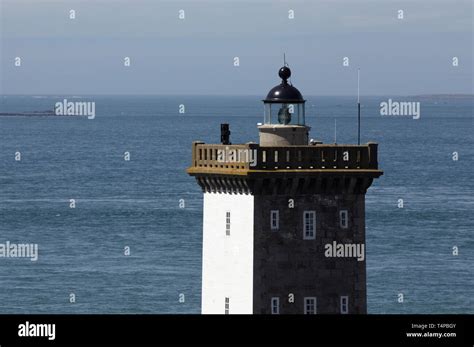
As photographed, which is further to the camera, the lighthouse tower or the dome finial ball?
the dome finial ball

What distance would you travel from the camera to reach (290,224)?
51.8 metres

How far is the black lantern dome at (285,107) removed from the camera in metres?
53.2

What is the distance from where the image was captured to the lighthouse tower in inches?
2031

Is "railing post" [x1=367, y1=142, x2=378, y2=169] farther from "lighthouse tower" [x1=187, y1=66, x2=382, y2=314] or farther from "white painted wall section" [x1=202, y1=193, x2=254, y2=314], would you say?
"white painted wall section" [x1=202, y1=193, x2=254, y2=314]

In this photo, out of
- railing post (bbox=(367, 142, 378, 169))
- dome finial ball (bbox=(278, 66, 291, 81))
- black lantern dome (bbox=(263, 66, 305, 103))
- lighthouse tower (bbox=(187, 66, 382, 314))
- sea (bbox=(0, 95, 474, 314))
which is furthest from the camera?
sea (bbox=(0, 95, 474, 314))

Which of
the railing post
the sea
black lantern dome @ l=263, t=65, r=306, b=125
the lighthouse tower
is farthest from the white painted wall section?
the sea

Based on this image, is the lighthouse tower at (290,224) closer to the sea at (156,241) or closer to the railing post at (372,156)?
the railing post at (372,156)

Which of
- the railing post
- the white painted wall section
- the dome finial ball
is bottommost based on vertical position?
the white painted wall section

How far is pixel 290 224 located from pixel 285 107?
11.4 feet

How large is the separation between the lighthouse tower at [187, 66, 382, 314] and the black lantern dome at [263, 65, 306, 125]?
0.09 meters

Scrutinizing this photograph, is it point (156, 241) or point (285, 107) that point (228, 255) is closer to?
point (285, 107)
